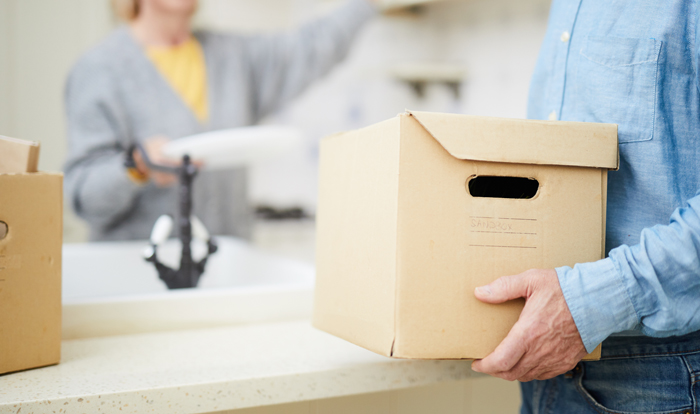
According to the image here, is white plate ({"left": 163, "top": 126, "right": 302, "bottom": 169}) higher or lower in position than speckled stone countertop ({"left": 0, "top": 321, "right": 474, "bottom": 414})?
higher

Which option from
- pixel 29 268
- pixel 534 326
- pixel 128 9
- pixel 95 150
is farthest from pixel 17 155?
pixel 128 9

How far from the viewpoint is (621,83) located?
25.5 inches

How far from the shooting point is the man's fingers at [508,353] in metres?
0.55

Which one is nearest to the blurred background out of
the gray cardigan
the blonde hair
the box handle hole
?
the blonde hair

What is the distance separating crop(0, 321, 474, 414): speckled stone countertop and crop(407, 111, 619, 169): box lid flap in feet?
1.09

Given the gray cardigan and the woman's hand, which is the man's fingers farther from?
the gray cardigan

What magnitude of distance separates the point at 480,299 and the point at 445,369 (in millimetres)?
221

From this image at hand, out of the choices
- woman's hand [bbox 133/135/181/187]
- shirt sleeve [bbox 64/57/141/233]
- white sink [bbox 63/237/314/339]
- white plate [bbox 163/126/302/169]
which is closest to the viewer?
white sink [bbox 63/237/314/339]

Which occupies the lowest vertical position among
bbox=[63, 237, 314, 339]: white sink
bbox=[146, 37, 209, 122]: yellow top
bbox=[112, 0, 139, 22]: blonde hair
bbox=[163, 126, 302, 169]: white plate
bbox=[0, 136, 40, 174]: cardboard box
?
bbox=[63, 237, 314, 339]: white sink

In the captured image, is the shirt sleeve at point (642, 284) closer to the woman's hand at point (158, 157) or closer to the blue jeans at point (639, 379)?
the blue jeans at point (639, 379)

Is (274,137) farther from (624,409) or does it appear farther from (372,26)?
(372,26)

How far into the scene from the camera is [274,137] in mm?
1069

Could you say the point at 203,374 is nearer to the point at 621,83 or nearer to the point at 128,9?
the point at 621,83

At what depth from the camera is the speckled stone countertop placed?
1.94 ft
